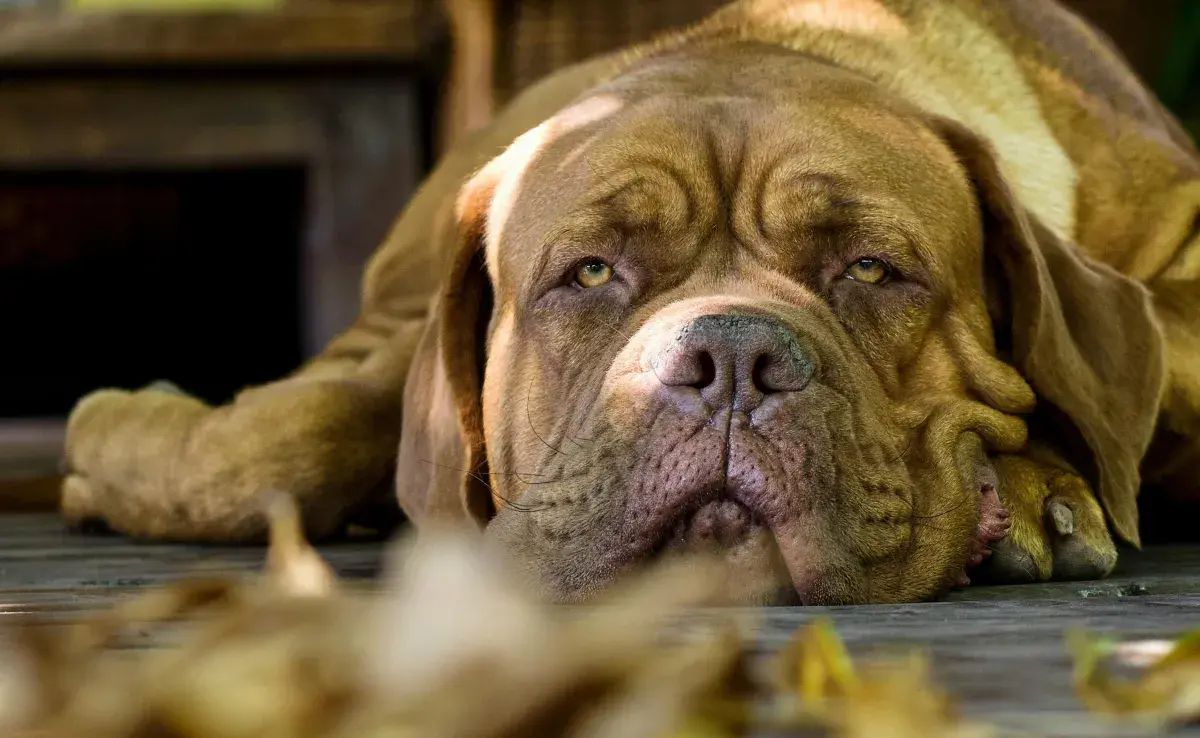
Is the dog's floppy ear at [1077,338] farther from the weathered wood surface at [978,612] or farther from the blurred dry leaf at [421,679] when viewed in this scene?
the blurred dry leaf at [421,679]

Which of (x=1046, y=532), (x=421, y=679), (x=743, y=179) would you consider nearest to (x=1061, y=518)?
(x=1046, y=532)

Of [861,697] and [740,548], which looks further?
[740,548]

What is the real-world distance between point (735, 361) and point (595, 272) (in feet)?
1.73

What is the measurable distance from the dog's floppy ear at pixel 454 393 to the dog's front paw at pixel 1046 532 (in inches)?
33.5

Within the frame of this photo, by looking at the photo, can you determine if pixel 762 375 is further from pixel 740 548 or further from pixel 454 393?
pixel 454 393

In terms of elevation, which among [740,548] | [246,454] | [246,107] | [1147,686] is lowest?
[246,454]

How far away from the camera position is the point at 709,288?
7.76ft

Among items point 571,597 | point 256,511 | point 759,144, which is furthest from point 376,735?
point 256,511

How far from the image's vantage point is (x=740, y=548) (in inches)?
78.7

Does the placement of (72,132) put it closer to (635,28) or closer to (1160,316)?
(635,28)

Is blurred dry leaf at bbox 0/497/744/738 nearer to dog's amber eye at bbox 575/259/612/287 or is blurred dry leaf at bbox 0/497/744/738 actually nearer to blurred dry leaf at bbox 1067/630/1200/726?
blurred dry leaf at bbox 1067/630/1200/726

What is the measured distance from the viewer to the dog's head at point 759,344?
201cm

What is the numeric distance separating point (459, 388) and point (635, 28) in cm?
330

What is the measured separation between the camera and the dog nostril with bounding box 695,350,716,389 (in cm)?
202
